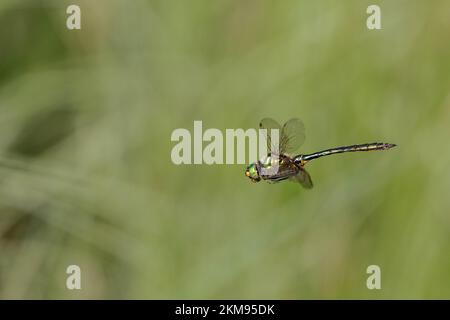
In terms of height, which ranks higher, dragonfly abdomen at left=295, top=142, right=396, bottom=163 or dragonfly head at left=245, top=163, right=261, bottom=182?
dragonfly abdomen at left=295, top=142, right=396, bottom=163

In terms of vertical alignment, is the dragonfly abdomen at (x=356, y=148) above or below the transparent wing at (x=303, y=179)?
above

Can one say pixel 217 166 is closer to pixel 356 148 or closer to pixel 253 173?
pixel 253 173

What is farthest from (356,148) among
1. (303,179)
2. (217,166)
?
(217,166)

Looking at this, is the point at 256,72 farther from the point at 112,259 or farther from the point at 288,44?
the point at 112,259

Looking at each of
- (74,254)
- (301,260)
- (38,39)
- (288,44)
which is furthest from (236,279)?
(38,39)

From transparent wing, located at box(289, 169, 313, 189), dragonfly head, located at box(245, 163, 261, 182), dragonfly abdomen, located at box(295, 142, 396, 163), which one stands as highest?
dragonfly abdomen, located at box(295, 142, 396, 163)

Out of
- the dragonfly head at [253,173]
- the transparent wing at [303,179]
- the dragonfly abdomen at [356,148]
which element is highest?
the dragonfly abdomen at [356,148]

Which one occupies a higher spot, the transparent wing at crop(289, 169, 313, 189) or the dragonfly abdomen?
the dragonfly abdomen
